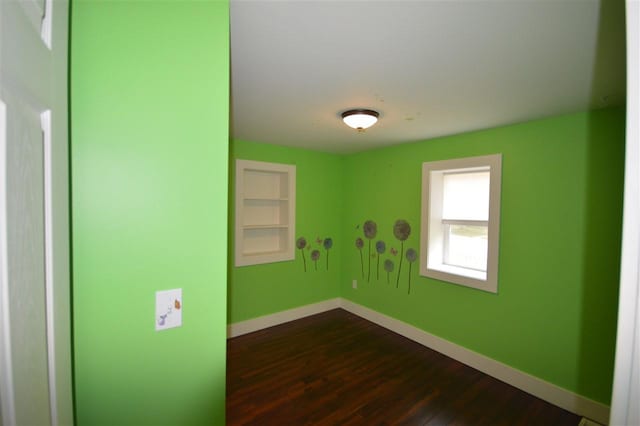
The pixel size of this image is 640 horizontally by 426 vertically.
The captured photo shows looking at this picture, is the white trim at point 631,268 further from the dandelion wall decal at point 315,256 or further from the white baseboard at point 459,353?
the dandelion wall decal at point 315,256

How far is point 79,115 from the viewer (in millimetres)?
761

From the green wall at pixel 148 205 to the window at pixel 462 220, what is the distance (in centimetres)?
246

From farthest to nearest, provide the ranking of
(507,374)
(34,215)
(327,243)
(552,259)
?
(327,243), (507,374), (552,259), (34,215)

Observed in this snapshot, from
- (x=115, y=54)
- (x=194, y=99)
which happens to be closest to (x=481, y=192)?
(x=194, y=99)

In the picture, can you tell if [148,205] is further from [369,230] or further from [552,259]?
[369,230]

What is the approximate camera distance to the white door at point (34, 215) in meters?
0.41

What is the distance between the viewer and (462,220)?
9.50 ft

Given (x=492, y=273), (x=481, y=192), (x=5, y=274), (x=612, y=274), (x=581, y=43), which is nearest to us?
(x=5, y=274)

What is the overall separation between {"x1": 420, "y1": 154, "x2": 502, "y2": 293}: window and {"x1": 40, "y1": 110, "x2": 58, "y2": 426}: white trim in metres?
2.88

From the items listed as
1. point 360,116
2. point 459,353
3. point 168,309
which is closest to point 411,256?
point 459,353

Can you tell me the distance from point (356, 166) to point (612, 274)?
2.75 metres

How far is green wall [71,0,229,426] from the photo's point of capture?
0.78 m

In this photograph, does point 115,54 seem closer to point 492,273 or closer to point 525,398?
point 492,273

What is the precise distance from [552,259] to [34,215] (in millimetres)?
2968
